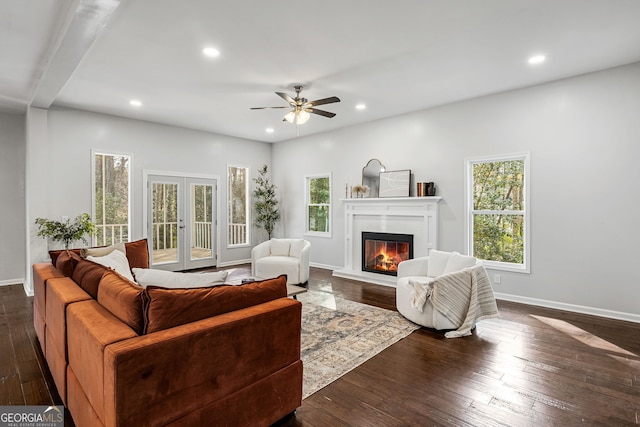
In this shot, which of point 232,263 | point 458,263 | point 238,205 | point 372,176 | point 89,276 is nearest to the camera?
point 89,276

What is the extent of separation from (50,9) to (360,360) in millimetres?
3969

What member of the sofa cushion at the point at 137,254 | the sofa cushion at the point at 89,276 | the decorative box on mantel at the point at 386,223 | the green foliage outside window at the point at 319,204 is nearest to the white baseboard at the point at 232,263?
the green foliage outside window at the point at 319,204

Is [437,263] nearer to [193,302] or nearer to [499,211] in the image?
[499,211]

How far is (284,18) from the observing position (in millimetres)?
2926

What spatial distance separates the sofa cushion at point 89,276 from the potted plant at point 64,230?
2758 mm

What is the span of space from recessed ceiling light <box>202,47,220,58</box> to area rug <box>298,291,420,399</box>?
10.3 feet

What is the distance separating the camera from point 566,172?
423cm

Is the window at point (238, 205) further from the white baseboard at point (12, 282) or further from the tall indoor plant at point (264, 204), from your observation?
the white baseboard at point (12, 282)

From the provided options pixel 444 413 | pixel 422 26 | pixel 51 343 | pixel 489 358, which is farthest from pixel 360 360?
pixel 422 26

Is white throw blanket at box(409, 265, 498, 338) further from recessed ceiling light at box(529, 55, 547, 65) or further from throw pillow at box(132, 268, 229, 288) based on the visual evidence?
recessed ceiling light at box(529, 55, 547, 65)

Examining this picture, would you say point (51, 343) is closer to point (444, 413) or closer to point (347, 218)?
point (444, 413)

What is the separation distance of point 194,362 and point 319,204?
19.3 feet

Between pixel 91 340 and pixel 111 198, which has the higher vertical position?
pixel 111 198

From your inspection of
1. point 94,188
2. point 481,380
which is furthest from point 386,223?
point 94,188
